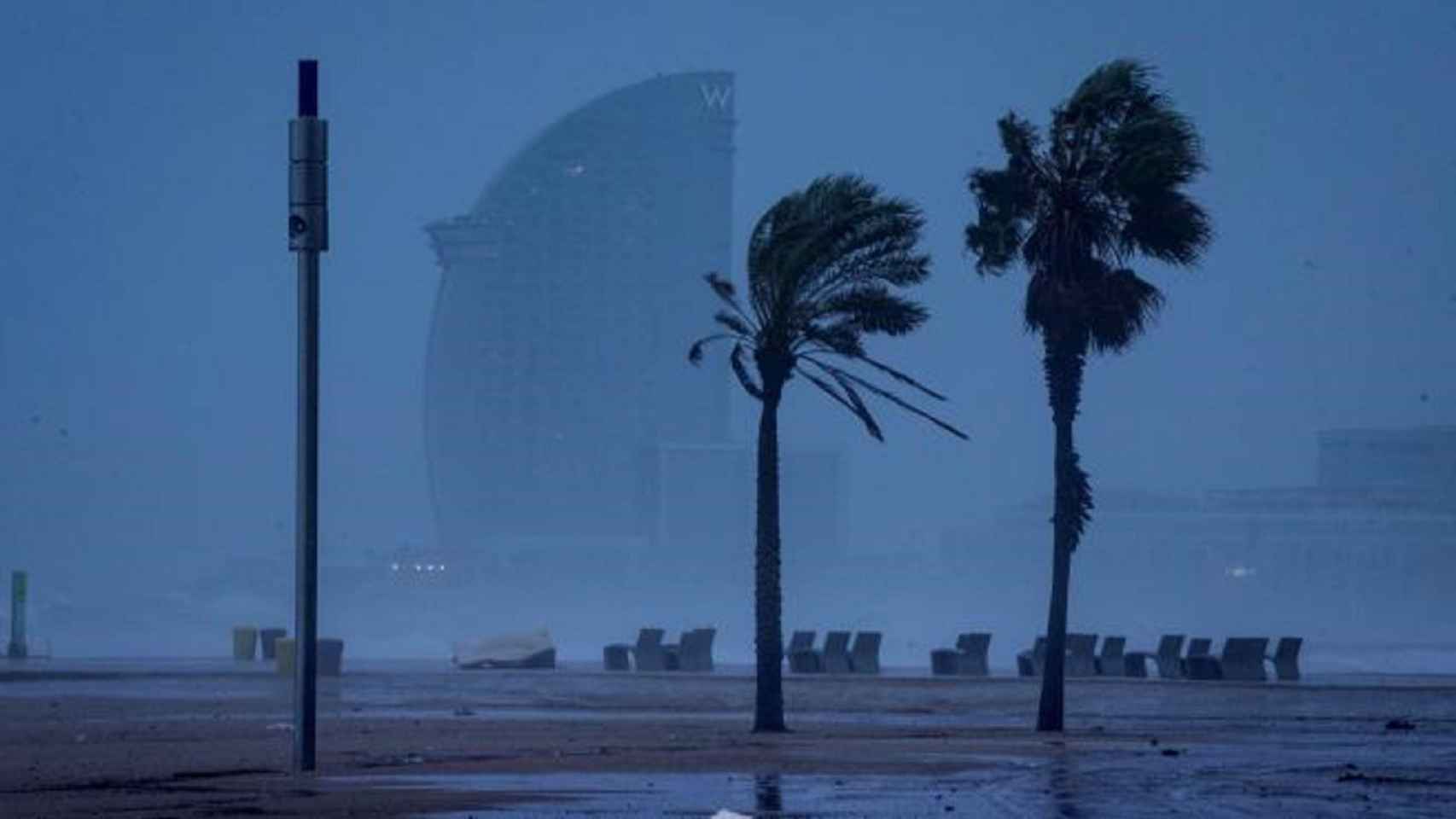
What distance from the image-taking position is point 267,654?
68.1m

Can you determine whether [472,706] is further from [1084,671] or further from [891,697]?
[1084,671]

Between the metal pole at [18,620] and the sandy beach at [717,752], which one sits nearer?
the sandy beach at [717,752]

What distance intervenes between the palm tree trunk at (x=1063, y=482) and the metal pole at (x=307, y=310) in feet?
47.1

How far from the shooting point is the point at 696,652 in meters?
59.5

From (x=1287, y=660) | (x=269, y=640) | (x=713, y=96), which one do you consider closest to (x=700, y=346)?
(x=1287, y=660)

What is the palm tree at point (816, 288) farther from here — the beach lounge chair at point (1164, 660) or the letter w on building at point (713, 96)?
the letter w on building at point (713, 96)

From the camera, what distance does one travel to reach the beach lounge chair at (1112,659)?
182ft

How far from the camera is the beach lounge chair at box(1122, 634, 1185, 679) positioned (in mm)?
55938

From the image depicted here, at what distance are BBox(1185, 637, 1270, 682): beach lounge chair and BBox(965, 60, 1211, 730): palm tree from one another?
60.4 feet

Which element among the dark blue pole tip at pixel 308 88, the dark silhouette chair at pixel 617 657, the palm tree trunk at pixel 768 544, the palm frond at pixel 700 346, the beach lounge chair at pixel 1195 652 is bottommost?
the dark silhouette chair at pixel 617 657

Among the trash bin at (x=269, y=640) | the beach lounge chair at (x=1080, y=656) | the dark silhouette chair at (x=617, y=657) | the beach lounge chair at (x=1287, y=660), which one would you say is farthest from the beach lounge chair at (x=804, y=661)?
the trash bin at (x=269, y=640)

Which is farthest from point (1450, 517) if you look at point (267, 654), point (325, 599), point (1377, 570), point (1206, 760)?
point (1206, 760)

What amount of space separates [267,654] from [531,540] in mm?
100893

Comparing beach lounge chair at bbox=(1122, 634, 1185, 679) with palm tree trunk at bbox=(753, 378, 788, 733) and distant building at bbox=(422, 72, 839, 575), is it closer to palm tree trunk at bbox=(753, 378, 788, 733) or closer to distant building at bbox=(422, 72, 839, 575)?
palm tree trunk at bbox=(753, 378, 788, 733)
